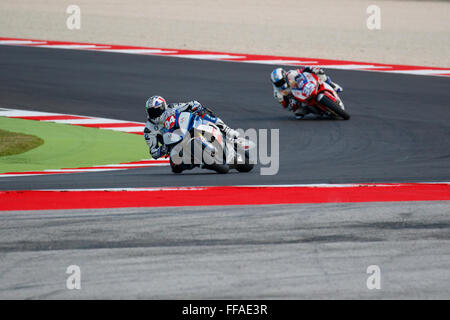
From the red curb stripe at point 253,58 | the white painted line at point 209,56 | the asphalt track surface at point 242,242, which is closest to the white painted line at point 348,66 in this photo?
the red curb stripe at point 253,58

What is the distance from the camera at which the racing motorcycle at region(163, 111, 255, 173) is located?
10.5 m

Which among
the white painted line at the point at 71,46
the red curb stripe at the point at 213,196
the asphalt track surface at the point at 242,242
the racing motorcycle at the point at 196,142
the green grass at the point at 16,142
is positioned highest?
A: the white painted line at the point at 71,46

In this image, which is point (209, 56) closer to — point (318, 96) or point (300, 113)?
point (300, 113)

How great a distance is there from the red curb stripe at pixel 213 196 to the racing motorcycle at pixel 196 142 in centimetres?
152

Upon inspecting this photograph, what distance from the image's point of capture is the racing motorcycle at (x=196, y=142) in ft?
34.6

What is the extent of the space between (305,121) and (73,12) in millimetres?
17040

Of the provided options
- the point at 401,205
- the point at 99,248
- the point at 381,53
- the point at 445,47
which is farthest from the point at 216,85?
the point at 99,248

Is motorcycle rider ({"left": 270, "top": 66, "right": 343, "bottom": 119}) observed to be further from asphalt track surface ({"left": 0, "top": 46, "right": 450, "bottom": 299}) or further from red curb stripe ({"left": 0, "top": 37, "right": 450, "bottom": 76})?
red curb stripe ({"left": 0, "top": 37, "right": 450, "bottom": 76})

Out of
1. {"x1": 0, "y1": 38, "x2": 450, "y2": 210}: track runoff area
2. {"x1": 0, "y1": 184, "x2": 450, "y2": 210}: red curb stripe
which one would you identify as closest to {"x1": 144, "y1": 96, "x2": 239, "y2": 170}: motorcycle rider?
{"x1": 0, "y1": 38, "x2": 450, "y2": 210}: track runoff area

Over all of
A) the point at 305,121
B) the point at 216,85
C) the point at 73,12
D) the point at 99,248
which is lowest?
the point at 99,248

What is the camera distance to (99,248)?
6.54m

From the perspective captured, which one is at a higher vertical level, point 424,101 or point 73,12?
point 73,12

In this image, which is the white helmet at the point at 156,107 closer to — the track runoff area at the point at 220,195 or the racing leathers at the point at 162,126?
the racing leathers at the point at 162,126
